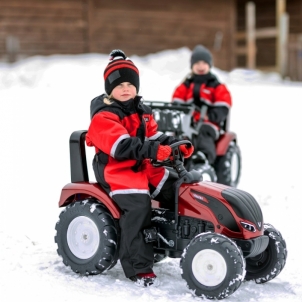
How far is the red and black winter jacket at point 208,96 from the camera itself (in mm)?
7781

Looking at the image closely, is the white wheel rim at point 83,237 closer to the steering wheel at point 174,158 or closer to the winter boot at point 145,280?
the winter boot at point 145,280

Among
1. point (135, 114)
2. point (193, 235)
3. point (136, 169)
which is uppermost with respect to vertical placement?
point (135, 114)

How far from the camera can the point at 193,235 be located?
14.8 ft

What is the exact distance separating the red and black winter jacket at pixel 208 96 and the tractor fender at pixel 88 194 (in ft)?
10.3

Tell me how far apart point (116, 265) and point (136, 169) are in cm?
86

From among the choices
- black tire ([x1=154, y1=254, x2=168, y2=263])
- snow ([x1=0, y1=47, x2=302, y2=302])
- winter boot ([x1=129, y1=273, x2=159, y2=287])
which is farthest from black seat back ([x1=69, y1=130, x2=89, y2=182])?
winter boot ([x1=129, y1=273, x2=159, y2=287])

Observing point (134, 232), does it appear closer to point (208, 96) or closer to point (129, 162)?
point (129, 162)

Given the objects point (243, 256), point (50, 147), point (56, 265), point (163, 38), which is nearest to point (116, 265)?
point (56, 265)

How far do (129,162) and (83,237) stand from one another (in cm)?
66

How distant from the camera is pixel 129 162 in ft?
14.8

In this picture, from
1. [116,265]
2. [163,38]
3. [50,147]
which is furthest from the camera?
[163,38]

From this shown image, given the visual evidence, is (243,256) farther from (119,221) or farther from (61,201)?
(61,201)

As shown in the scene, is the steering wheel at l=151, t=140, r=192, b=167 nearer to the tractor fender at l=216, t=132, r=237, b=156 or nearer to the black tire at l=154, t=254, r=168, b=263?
the black tire at l=154, t=254, r=168, b=263

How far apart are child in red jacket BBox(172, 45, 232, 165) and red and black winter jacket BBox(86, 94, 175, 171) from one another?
2.96m
